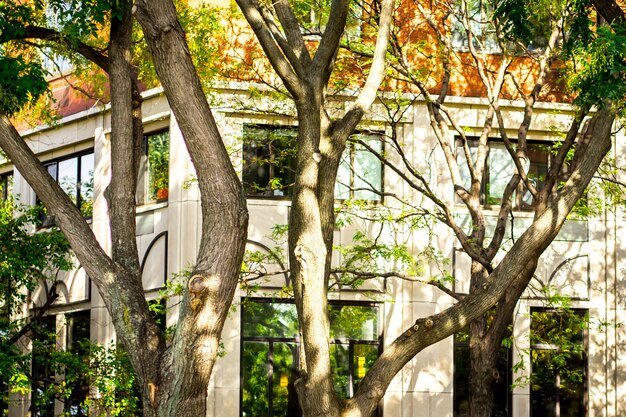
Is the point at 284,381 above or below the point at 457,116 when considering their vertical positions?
below

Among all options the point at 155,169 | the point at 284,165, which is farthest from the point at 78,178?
the point at 284,165

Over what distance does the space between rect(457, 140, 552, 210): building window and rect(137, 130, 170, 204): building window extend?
5.32 m

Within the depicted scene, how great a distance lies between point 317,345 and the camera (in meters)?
13.1

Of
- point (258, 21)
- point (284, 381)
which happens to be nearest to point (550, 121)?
point (284, 381)

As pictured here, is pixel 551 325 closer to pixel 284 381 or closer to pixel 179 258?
pixel 284 381

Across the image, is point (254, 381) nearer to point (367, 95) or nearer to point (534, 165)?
point (534, 165)

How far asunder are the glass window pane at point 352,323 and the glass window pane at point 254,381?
4.35 ft

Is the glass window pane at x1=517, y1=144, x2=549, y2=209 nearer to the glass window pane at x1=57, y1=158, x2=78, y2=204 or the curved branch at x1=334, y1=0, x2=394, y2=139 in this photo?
the glass window pane at x1=57, y1=158, x2=78, y2=204

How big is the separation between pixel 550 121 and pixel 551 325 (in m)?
3.73

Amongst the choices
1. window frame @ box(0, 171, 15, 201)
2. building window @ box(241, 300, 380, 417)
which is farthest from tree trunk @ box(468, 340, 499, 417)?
window frame @ box(0, 171, 15, 201)

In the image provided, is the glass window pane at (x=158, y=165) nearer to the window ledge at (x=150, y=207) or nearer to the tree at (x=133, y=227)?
the window ledge at (x=150, y=207)

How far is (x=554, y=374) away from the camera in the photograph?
2392 centimetres

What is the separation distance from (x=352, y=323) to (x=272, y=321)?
1.44 m

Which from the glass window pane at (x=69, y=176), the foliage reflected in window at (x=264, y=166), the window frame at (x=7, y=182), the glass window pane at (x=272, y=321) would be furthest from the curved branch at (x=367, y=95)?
the window frame at (x=7, y=182)
